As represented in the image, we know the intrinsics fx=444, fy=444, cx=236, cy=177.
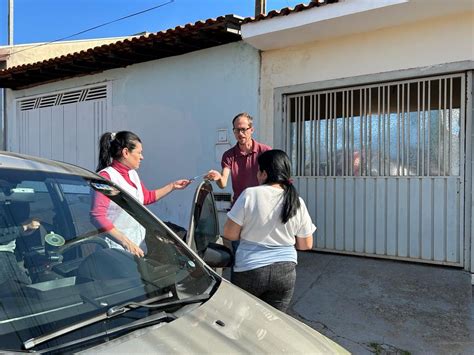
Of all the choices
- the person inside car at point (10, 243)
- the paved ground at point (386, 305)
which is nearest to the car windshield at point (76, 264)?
the person inside car at point (10, 243)

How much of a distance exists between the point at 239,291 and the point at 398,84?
13.6 ft

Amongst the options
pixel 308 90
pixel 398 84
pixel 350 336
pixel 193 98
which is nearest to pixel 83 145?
pixel 193 98

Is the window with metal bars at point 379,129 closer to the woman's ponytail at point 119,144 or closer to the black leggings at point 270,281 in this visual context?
the black leggings at point 270,281

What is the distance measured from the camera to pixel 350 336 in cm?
369

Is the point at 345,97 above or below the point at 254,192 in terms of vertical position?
above

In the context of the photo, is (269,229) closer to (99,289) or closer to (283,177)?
(283,177)

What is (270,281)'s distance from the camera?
2.64 m

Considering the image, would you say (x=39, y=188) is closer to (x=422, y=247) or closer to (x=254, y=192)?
(x=254, y=192)

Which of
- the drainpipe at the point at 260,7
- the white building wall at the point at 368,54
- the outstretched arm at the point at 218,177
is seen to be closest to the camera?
the outstretched arm at the point at 218,177

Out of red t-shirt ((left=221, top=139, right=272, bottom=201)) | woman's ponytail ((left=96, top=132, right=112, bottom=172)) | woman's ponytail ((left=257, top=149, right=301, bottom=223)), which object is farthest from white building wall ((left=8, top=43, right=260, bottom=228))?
woman's ponytail ((left=257, top=149, right=301, bottom=223))

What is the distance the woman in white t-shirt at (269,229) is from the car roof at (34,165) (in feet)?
2.90

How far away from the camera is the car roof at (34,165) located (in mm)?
2016

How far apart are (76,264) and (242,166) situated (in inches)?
83.2

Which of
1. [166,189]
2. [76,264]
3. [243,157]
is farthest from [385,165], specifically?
[76,264]
